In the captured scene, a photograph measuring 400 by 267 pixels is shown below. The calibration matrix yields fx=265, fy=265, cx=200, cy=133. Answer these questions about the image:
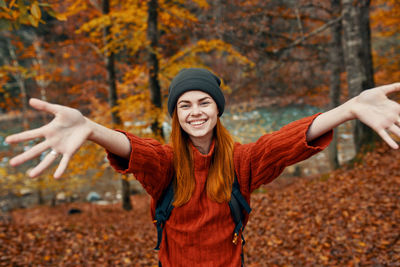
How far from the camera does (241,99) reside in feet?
31.6

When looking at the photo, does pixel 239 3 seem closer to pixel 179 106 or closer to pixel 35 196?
pixel 179 106

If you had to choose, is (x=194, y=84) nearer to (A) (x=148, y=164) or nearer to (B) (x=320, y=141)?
(A) (x=148, y=164)

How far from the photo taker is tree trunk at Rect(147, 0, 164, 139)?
24.0 ft

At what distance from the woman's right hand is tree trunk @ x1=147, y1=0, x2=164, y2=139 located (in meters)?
6.03

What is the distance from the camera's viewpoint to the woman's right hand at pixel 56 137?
120 centimetres

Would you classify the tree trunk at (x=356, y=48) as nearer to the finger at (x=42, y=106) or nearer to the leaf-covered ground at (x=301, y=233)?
the leaf-covered ground at (x=301, y=233)

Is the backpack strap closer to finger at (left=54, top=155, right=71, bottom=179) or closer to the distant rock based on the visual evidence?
finger at (left=54, top=155, right=71, bottom=179)

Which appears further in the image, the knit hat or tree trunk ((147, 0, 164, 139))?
tree trunk ((147, 0, 164, 139))

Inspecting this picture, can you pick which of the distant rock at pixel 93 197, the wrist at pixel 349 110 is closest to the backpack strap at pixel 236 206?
the wrist at pixel 349 110

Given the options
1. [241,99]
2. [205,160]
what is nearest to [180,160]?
[205,160]

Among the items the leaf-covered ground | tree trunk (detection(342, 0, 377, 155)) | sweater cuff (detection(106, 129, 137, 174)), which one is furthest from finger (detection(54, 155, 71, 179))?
tree trunk (detection(342, 0, 377, 155))

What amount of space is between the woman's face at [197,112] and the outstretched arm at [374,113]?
2.29 feet

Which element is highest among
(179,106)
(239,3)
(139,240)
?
(239,3)

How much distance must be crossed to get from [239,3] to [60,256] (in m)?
7.84
